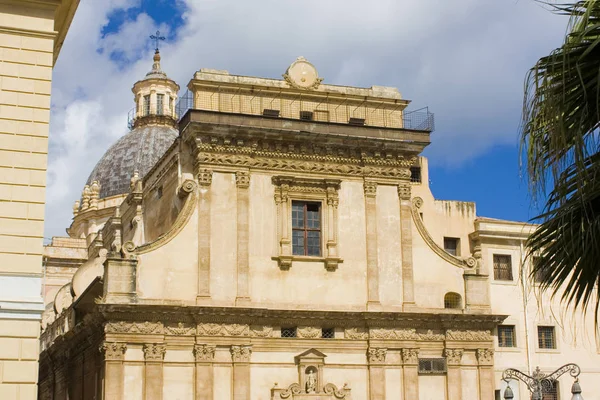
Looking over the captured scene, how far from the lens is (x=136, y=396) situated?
105 ft

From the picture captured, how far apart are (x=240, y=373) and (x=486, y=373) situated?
8.72 meters

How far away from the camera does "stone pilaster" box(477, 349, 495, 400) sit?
35375 mm

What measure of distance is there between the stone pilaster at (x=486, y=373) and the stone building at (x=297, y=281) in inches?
2.3

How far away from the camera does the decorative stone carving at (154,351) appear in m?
32.2

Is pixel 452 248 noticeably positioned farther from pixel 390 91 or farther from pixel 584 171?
pixel 584 171

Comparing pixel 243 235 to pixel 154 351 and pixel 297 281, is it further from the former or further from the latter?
pixel 154 351

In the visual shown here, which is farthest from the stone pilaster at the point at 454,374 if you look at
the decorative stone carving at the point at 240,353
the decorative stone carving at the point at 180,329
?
the decorative stone carving at the point at 180,329

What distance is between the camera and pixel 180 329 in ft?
108

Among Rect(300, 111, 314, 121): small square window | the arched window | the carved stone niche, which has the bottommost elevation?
the carved stone niche

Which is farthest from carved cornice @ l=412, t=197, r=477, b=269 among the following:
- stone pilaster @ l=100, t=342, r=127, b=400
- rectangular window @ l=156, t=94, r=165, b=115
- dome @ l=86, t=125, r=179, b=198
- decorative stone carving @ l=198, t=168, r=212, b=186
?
rectangular window @ l=156, t=94, r=165, b=115

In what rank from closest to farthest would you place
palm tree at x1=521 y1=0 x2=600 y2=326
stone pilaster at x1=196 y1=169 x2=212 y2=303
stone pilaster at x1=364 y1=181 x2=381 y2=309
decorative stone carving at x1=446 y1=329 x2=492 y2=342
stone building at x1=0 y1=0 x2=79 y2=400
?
palm tree at x1=521 y1=0 x2=600 y2=326, stone building at x1=0 y1=0 x2=79 y2=400, stone pilaster at x1=196 y1=169 x2=212 y2=303, stone pilaster at x1=364 y1=181 x2=381 y2=309, decorative stone carving at x1=446 y1=329 x2=492 y2=342

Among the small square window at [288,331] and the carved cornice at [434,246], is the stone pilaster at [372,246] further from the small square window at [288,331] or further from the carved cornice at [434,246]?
the small square window at [288,331]

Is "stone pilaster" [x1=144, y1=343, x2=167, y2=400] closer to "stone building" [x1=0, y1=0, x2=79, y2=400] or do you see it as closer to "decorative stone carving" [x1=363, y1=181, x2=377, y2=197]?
"decorative stone carving" [x1=363, y1=181, x2=377, y2=197]

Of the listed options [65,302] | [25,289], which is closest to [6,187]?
[25,289]
